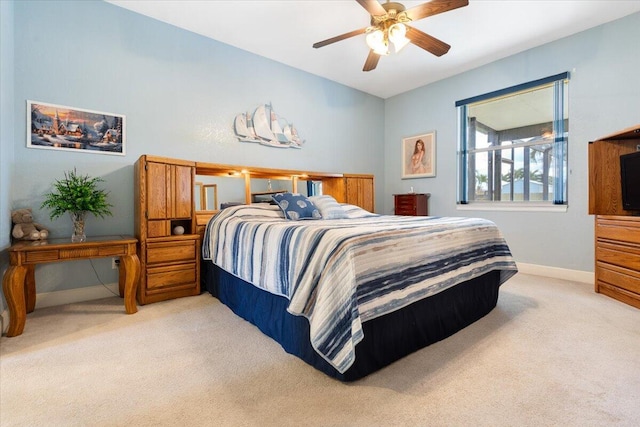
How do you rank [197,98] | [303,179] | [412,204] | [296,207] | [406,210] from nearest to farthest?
[296,207] → [197,98] → [303,179] → [412,204] → [406,210]

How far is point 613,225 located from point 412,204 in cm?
234

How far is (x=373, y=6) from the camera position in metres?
2.23

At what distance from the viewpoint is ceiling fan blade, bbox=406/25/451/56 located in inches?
100

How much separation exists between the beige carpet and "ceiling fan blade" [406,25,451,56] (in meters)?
2.42

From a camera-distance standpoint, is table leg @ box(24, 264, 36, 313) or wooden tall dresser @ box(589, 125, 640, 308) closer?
table leg @ box(24, 264, 36, 313)

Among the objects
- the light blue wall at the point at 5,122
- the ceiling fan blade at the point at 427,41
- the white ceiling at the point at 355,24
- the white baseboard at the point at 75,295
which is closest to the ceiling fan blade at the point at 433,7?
the ceiling fan blade at the point at 427,41

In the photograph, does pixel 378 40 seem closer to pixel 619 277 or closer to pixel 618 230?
pixel 618 230

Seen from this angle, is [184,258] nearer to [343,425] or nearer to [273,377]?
[273,377]

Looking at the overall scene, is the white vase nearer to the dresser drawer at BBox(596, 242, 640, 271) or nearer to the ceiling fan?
the ceiling fan

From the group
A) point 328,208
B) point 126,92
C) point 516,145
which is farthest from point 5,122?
point 516,145

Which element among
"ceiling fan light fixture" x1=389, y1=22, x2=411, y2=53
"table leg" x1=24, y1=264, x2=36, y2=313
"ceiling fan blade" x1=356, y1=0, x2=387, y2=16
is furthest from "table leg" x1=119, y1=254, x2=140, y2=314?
"ceiling fan light fixture" x1=389, y1=22, x2=411, y2=53

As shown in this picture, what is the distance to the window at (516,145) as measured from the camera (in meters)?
3.55

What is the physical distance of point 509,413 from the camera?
1.26 m

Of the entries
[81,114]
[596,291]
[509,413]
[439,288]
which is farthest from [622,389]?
[81,114]
